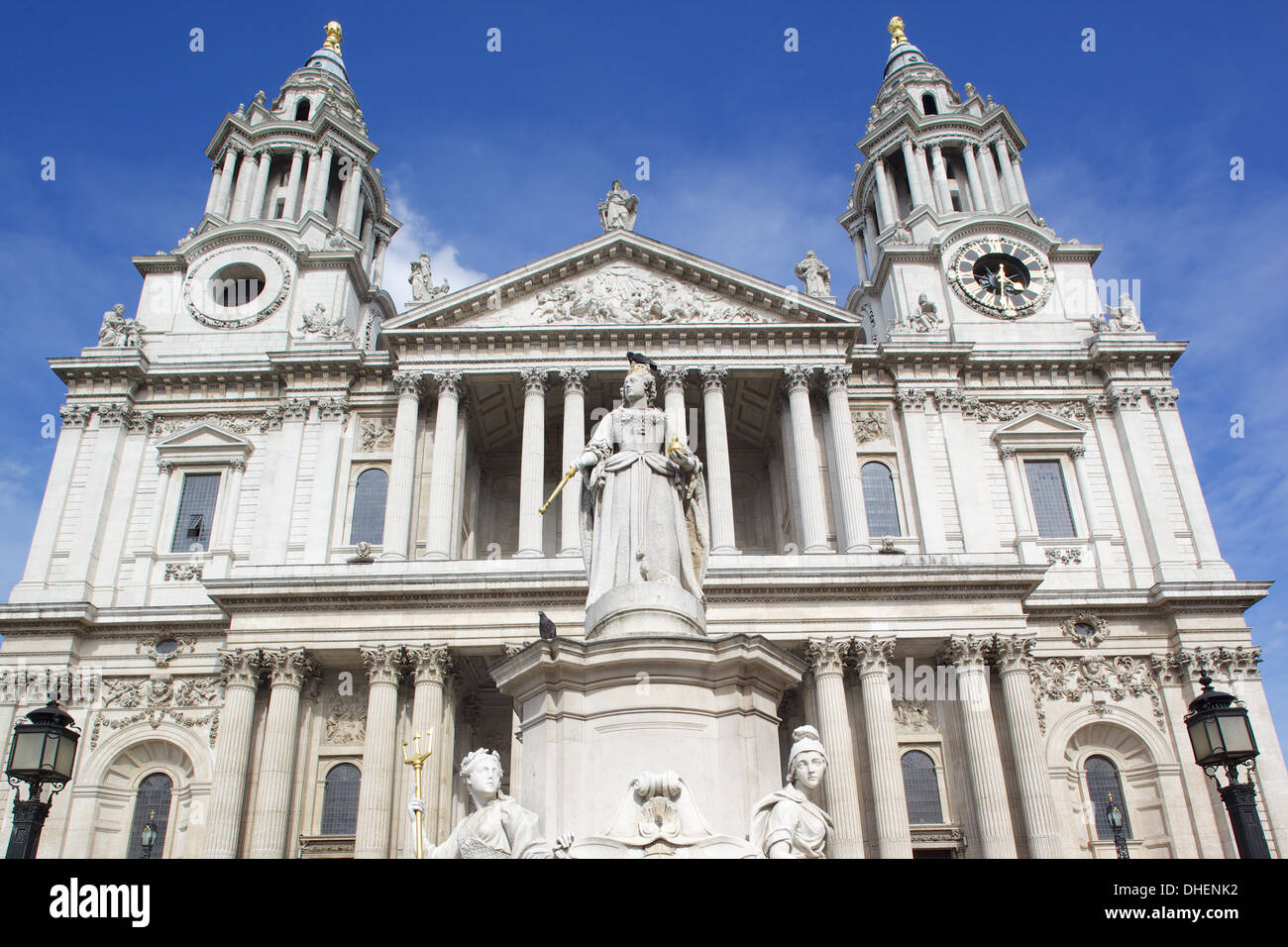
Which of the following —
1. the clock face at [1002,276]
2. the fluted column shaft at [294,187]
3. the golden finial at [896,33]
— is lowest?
the clock face at [1002,276]

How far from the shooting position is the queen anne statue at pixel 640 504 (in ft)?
37.1

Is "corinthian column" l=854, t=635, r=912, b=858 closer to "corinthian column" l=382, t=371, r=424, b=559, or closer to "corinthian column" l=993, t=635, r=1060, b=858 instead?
"corinthian column" l=993, t=635, r=1060, b=858

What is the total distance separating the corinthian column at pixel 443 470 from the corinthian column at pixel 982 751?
51.4 ft

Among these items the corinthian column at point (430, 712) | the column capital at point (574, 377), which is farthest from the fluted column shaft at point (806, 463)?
the corinthian column at point (430, 712)

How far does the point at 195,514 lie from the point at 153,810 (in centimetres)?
1014

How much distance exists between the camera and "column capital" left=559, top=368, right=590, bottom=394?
35653mm

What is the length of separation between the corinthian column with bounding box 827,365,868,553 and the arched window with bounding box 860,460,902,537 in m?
0.94

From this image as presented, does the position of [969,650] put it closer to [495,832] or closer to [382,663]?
[382,663]

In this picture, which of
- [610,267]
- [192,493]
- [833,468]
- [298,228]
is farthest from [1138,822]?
[298,228]

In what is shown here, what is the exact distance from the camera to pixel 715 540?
32.8 m

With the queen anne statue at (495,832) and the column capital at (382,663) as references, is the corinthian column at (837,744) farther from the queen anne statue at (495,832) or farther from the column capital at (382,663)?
the queen anne statue at (495,832)

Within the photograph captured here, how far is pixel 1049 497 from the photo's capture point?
3706 centimetres
